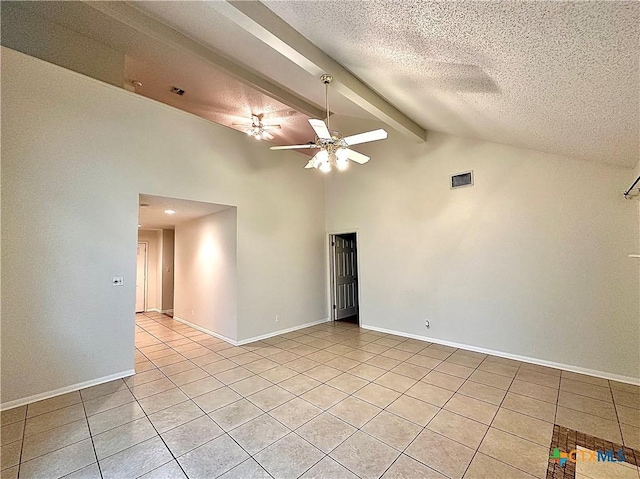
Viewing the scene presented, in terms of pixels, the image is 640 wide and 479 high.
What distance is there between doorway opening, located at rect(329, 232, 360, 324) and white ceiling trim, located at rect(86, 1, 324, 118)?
3.15 m

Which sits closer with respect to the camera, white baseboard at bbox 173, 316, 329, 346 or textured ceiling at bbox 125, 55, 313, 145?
textured ceiling at bbox 125, 55, 313, 145

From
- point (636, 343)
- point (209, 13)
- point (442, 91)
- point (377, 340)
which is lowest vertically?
point (377, 340)

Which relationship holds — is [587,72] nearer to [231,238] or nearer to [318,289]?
[231,238]

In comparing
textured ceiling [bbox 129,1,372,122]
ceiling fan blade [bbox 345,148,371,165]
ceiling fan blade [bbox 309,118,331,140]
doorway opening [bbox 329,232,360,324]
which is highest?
Result: textured ceiling [bbox 129,1,372,122]

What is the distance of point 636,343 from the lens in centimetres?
306

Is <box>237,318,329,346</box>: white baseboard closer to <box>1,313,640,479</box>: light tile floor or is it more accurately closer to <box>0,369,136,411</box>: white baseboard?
<box>1,313,640,479</box>: light tile floor

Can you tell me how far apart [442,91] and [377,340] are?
3871 mm

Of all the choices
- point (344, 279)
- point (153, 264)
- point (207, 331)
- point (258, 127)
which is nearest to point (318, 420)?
point (207, 331)

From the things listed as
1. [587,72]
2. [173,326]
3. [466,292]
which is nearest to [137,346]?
[173,326]

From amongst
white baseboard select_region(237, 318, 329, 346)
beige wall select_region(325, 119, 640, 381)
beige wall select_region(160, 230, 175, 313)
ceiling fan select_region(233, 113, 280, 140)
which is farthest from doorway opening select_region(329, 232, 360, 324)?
beige wall select_region(160, 230, 175, 313)

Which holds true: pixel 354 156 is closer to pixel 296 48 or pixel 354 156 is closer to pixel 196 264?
pixel 296 48

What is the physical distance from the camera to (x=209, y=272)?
530cm

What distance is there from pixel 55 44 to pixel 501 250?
6.88m

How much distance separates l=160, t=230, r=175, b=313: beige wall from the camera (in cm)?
746
